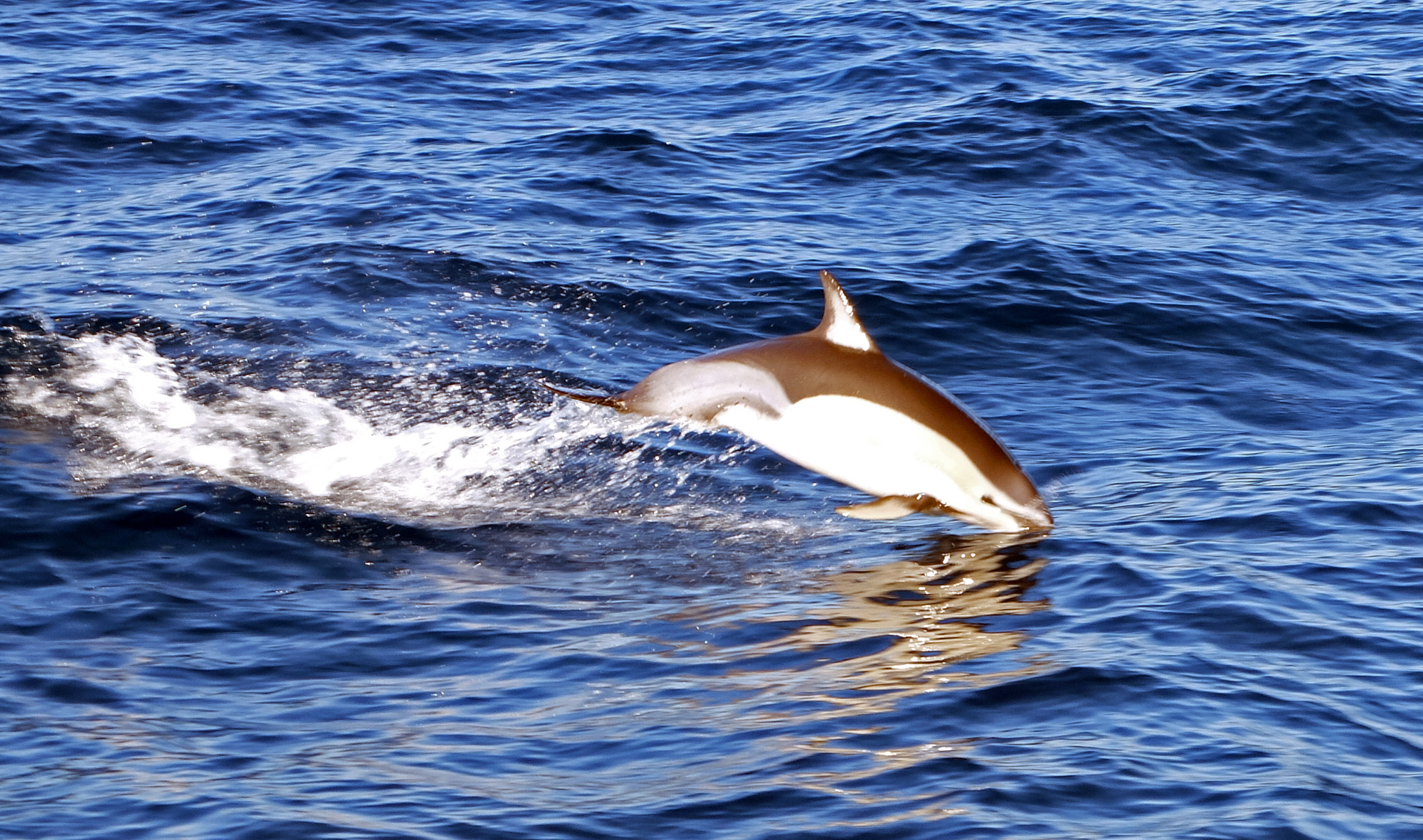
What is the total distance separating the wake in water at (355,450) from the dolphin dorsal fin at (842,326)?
1905mm

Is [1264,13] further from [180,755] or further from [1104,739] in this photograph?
[180,755]

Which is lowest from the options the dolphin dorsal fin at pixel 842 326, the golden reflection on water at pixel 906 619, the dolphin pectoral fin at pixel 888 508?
the golden reflection on water at pixel 906 619

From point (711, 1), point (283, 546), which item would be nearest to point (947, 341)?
point (283, 546)

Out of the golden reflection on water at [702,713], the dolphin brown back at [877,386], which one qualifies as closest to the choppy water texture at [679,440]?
the golden reflection on water at [702,713]

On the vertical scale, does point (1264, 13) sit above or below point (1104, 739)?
above

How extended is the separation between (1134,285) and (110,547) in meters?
9.65

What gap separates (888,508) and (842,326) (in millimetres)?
1060

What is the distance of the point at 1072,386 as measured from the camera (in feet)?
43.5

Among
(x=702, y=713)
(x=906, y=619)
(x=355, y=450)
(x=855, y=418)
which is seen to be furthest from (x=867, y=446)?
(x=355, y=450)

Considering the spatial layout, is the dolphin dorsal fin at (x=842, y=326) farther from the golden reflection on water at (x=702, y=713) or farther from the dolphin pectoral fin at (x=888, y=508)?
the golden reflection on water at (x=702, y=713)

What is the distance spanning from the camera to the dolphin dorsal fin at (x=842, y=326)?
9.10 m

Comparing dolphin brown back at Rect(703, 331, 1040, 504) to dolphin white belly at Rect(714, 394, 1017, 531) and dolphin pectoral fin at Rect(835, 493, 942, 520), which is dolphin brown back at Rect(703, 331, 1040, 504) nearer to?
dolphin white belly at Rect(714, 394, 1017, 531)

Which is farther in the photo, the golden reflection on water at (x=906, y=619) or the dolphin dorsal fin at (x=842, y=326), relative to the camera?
the dolphin dorsal fin at (x=842, y=326)

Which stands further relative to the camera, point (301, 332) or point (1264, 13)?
point (1264, 13)
